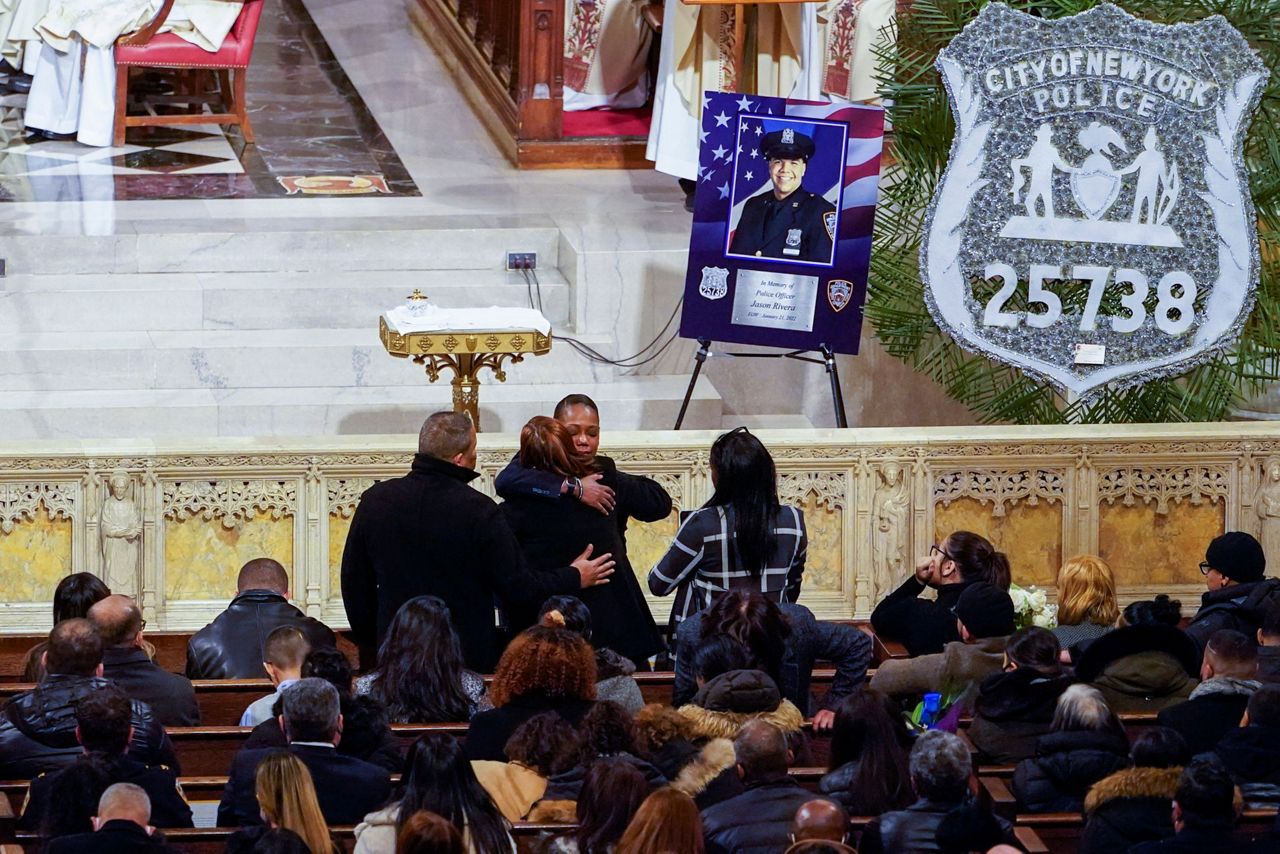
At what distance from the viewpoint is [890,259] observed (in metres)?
9.47

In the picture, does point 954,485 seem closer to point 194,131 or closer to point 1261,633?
point 1261,633

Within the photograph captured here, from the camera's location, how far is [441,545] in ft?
22.4

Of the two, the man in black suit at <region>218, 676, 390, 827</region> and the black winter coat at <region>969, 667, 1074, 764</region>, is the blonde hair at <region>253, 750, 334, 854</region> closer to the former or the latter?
the man in black suit at <region>218, 676, 390, 827</region>

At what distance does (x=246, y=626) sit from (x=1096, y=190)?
360 centimetres

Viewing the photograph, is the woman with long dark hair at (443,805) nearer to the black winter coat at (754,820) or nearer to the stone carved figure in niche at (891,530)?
the black winter coat at (754,820)

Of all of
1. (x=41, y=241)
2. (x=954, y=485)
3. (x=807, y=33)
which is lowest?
(x=954, y=485)

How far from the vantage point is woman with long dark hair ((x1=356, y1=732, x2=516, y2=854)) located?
199 inches

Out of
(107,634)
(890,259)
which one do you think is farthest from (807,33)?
(107,634)

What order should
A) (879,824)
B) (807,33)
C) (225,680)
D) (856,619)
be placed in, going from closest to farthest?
1. (879,824)
2. (225,680)
3. (856,619)
4. (807,33)

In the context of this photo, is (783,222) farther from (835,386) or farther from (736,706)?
(736,706)

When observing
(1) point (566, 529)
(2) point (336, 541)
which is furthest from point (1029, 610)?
(2) point (336, 541)

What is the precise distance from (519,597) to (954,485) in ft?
6.67

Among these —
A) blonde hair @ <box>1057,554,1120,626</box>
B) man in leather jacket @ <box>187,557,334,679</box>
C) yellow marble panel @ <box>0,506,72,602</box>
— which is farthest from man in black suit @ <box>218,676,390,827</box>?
yellow marble panel @ <box>0,506,72,602</box>

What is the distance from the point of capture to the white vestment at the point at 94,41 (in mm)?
12578
